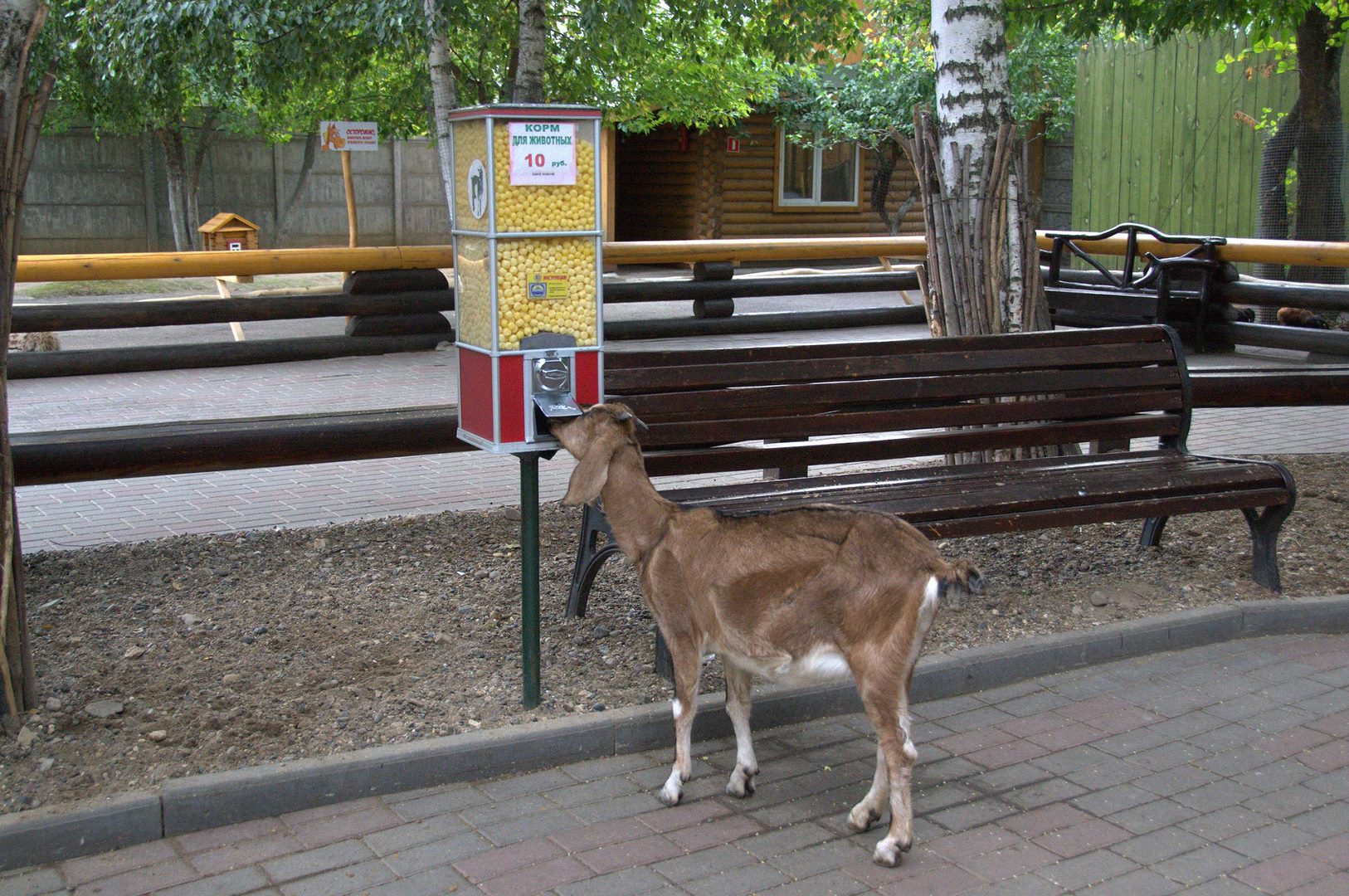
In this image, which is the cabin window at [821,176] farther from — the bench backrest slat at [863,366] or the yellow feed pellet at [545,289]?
the yellow feed pellet at [545,289]

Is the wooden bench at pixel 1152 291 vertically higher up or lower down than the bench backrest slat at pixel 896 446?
higher up

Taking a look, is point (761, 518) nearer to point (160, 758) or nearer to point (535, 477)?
point (535, 477)

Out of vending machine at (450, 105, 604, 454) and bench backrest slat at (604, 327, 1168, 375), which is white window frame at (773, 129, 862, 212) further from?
vending machine at (450, 105, 604, 454)

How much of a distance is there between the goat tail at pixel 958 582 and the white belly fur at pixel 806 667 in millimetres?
370

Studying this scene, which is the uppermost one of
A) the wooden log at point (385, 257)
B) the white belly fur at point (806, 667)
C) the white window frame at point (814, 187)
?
the white window frame at point (814, 187)

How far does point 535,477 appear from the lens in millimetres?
4477

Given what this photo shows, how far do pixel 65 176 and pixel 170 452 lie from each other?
70.3 feet

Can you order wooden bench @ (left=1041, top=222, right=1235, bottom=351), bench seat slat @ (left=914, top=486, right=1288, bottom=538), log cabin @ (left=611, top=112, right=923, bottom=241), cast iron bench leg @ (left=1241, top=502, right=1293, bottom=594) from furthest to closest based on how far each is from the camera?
log cabin @ (left=611, top=112, right=923, bottom=241)
wooden bench @ (left=1041, top=222, right=1235, bottom=351)
cast iron bench leg @ (left=1241, top=502, right=1293, bottom=594)
bench seat slat @ (left=914, top=486, right=1288, bottom=538)

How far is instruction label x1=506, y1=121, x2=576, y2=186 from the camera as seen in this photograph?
167 inches

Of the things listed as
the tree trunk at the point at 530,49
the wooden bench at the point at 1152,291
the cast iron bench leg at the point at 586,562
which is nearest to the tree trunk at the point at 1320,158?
the wooden bench at the point at 1152,291

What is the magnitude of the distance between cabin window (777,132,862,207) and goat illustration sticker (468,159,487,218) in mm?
23861

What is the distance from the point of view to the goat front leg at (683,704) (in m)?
4.09

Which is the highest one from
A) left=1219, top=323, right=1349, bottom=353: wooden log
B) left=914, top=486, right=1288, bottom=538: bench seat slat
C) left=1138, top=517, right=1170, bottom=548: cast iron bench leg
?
left=1219, top=323, right=1349, bottom=353: wooden log

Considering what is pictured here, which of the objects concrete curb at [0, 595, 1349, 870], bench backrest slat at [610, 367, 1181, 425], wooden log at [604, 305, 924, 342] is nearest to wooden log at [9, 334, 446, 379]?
wooden log at [604, 305, 924, 342]
